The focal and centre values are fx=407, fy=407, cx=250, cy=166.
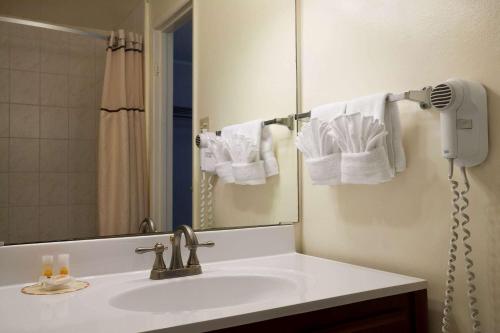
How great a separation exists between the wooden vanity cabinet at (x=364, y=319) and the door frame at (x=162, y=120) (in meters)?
0.58

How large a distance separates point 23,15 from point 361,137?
102 cm

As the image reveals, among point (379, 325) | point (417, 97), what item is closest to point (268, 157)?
point (417, 97)

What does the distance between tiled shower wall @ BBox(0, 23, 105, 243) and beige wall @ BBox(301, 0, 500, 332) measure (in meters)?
0.78

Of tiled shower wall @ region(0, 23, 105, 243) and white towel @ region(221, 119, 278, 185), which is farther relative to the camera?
white towel @ region(221, 119, 278, 185)

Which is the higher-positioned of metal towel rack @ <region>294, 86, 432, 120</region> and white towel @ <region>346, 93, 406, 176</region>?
metal towel rack @ <region>294, 86, 432, 120</region>

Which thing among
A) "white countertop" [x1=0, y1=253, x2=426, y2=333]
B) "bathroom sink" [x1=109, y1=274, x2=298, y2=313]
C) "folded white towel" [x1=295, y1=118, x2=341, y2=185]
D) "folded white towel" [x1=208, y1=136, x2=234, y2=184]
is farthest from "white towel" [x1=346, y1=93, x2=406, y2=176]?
"folded white towel" [x1=208, y1=136, x2=234, y2=184]

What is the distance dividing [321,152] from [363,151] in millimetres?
172

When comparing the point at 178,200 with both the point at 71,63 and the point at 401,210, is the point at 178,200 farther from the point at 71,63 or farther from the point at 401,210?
the point at 401,210

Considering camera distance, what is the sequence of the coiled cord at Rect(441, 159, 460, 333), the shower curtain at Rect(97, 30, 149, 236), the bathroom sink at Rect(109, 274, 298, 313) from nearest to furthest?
1. the coiled cord at Rect(441, 159, 460, 333)
2. the bathroom sink at Rect(109, 274, 298, 313)
3. the shower curtain at Rect(97, 30, 149, 236)

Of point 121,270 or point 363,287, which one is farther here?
point 121,270

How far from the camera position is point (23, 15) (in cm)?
116

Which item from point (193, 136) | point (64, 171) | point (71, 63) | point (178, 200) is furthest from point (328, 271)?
point (71, 63)

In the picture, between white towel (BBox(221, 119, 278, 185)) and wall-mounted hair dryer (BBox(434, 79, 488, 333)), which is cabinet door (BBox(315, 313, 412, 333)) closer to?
wall-mounted hair dryer (BBox(434, 79, 488, 333))

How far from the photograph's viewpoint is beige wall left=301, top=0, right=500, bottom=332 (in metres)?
0.98
